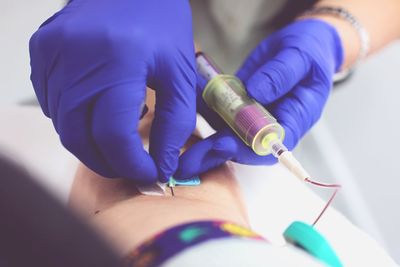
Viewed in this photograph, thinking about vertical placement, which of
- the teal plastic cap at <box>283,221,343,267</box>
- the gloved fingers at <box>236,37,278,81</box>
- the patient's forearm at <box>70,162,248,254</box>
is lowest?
the teal plastic cap at <box>283,221,343,267</box>

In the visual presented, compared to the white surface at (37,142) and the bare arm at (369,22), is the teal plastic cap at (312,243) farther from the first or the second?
the bare arm at (369,22)

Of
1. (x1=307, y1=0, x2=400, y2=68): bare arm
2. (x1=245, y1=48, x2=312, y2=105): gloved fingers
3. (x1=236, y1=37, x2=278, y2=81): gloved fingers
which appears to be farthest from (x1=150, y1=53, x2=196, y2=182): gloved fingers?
(x1=307, y1=0, x2=400, y2=68): bare arm

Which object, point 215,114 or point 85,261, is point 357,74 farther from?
point 85,261

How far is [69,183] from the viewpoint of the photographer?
2.95ft

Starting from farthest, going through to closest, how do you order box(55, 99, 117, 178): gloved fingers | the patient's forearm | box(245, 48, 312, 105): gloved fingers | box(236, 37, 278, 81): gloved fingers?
box(236, 37, 278, 81): gloved fingers < box(245, 48, 312, 105): gloved fingers < box(55, 99, 117, 178): gloved fingers < the patient's forearm

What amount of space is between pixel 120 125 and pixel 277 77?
0.30 meters

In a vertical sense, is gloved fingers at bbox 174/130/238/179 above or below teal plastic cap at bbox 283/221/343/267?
above

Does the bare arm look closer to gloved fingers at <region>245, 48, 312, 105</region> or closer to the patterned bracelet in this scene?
the patterned bracelet

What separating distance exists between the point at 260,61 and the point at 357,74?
1.60 feet

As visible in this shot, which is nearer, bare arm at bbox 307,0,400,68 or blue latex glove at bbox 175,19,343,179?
blue latex glove at bbox 175,19,343,179

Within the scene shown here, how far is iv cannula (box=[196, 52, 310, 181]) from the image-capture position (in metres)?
0.76

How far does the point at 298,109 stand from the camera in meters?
0.88

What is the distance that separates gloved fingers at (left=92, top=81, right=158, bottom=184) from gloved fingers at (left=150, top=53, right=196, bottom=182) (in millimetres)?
40

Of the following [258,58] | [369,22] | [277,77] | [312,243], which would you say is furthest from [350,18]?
[312,243]
